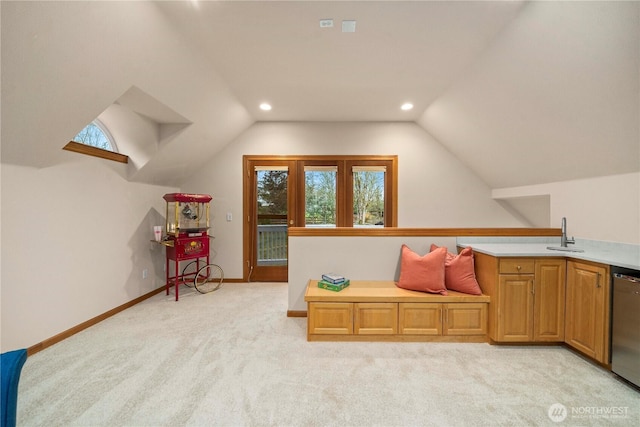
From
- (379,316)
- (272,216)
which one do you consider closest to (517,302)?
(379,316)

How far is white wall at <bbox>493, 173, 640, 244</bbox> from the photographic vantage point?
225 centimetres

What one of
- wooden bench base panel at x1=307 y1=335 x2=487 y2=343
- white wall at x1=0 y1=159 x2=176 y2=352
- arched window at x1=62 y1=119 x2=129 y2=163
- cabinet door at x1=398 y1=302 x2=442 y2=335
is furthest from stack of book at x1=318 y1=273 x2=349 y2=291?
arched window at x1=62 y1=119 x2=129 y2=163

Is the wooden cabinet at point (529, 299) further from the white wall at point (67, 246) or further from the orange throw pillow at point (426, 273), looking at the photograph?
the white wall at point (67, 246)

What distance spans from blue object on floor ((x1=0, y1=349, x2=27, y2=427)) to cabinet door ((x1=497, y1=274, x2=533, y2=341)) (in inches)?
117

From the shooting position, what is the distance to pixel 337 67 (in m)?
2.64

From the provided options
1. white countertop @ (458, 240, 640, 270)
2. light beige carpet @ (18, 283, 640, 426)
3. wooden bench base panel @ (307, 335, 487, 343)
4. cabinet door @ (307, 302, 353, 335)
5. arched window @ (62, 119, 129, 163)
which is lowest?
light beige carpet @ (18, 283, 640, 426)

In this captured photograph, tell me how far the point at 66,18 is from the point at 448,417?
3354mm

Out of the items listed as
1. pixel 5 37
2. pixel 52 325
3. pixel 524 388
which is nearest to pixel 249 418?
pixel 524 388

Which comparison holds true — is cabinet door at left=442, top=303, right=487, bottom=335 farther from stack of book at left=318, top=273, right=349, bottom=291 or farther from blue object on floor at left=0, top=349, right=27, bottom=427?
blue object on floor at left=0, top=349, right=27, bottom=427

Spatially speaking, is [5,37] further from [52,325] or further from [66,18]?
[52,325]

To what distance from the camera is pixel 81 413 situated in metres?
1.52

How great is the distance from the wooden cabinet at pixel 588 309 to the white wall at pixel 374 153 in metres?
2.23

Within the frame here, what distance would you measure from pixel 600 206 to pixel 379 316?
8.16 ft

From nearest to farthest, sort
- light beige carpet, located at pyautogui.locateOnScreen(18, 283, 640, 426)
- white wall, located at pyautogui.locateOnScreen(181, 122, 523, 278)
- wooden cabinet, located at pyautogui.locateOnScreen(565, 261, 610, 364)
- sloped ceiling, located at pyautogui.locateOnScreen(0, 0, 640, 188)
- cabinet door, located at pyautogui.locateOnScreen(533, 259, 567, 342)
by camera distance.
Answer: light beige carpet, located at pyautogui.locateOnScreen(18, 283, 640, 426) < sloped ceiling, located at pyautogui.locateOnScreen(0, 0, 640, 188) < wooden cabinet, located at pyautogui.locateOnScreen(565, 261, 610, 364) < cabinet door, located at pyautogui.locateOnScreen(533, 259, 567, 342) < white wall, located at pyautogui.locateOnScreen(181, 122, 523, 278)
